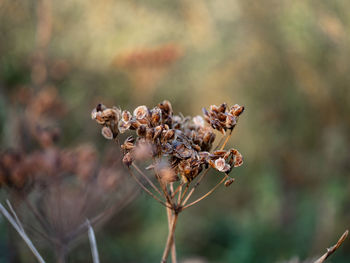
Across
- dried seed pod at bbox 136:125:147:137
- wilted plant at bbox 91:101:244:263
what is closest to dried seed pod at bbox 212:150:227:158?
wilted plant at bbox 91:101:244:263

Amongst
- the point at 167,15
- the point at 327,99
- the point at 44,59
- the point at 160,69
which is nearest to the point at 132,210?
the point at 160,69

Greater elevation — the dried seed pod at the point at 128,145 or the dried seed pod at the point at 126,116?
the dried seed pod at the point at 126,116

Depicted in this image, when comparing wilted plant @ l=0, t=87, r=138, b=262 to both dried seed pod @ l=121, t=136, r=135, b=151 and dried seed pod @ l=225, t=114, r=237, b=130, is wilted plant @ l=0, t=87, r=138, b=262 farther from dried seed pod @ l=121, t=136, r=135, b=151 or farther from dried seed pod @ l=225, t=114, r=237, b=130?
dried seed pod @ l=225, t=114, r=237, b=130

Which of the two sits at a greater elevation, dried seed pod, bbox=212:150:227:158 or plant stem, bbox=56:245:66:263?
dried seed pod, bbox=212:150:227:158

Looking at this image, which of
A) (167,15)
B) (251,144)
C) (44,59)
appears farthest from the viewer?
(167,15)

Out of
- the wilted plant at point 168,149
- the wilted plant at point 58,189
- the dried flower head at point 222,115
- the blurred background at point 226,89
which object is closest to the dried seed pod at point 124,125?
the wilted plant at point 168,149

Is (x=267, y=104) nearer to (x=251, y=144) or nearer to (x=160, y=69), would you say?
(x=251, y=144)

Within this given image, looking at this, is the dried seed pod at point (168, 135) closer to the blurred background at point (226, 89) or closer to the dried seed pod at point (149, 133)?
the dried seed pod at point (149, 133)

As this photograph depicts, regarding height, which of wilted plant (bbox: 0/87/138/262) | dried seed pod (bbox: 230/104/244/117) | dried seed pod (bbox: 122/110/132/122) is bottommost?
wilted plant (bbox: 0/87/138/262)
